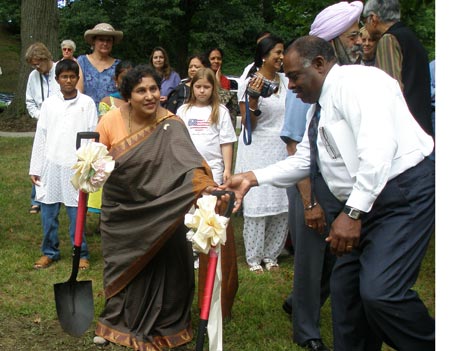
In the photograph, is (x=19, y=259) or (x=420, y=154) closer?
(x=420, y=154)

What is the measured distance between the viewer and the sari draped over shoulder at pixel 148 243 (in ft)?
16.0

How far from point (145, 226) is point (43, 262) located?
221 centimetres

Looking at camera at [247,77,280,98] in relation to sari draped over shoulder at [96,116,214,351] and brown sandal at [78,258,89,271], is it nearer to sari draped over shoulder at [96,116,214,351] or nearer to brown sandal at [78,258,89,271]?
sari draped over shoulder at [96,116,214,351]

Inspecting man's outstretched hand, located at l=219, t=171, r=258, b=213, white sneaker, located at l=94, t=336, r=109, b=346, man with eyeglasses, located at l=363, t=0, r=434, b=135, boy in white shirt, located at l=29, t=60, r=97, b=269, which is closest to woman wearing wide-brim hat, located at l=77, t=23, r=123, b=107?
boy in white shirt, located at l=29, t=60, r=97, b=269

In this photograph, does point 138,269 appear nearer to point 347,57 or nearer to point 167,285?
point 167,285

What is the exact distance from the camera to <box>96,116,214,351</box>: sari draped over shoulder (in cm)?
487

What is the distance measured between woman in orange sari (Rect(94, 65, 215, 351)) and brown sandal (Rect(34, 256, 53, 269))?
1.78 m

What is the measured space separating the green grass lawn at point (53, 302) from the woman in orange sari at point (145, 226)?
10.0 inches

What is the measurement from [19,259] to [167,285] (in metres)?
2.44

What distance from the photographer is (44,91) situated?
8.38 meters

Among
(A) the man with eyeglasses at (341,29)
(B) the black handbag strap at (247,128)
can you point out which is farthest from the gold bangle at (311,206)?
(B) the black handbag strap at (247,128)

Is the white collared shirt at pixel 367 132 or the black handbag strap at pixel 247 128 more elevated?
the white collared shirt at pixel 367 132

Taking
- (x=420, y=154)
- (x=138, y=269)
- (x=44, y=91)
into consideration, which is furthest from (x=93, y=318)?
(x=44, y=91)

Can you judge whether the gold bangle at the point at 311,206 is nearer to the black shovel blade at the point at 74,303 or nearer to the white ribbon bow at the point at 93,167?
the white ribbon bow at the point at 93,167
